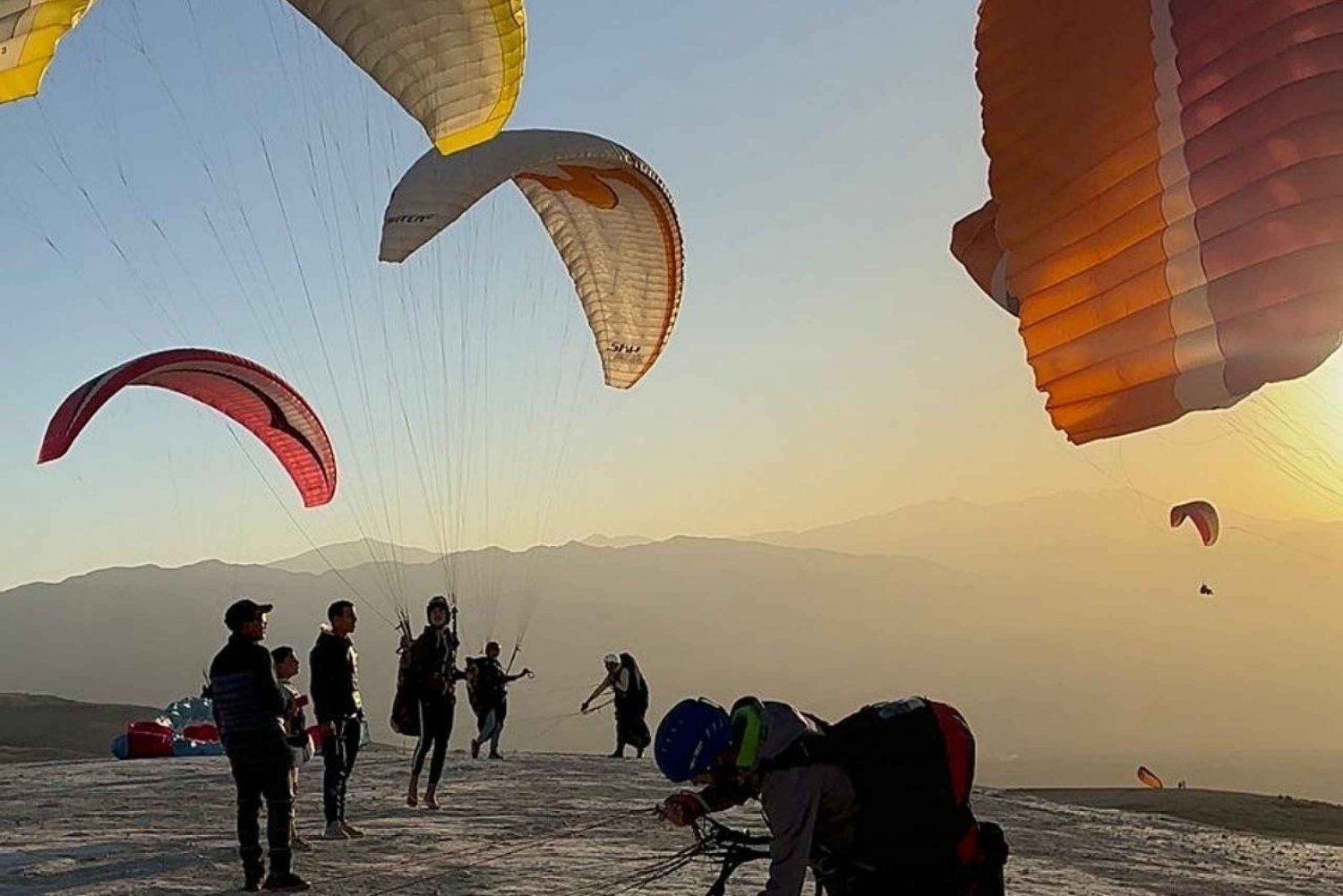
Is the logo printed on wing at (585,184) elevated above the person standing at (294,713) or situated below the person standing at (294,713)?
above

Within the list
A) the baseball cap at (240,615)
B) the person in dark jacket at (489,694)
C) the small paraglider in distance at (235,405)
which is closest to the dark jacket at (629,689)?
the person in dark jacket at (489,694)

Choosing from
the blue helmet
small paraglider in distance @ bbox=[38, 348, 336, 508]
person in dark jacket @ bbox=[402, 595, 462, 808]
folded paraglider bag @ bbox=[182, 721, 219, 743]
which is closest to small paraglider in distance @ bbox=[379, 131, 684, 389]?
small paraglider in distance @ bbox=[38, 348, 336, 508]

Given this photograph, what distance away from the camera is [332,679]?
8789 millimetres

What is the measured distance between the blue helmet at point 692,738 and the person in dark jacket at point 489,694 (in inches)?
476

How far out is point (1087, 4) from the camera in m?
6.38

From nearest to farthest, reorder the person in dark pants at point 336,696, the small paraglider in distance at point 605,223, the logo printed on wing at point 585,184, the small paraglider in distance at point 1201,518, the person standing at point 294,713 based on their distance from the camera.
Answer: the person standing at point 294,713, the person in dark pants at point 336,696, the small paraglider in distance at point 605,223, the logo printed on wing at point 585,184, the small paraglider in distance at point 1201,518

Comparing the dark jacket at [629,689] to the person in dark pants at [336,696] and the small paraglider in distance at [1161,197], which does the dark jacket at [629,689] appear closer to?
the person in dark pants at [336,696]

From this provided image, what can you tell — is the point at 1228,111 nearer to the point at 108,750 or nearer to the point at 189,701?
the point at 189,701

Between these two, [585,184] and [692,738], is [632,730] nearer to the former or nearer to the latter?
[585,184]

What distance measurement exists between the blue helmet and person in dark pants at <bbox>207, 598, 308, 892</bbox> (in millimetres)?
4380

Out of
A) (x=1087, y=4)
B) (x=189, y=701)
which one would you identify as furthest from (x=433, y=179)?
(x=189, y=701)

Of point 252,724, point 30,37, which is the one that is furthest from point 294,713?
point 30,37

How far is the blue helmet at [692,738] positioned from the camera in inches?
136

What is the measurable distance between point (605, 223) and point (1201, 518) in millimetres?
17661
